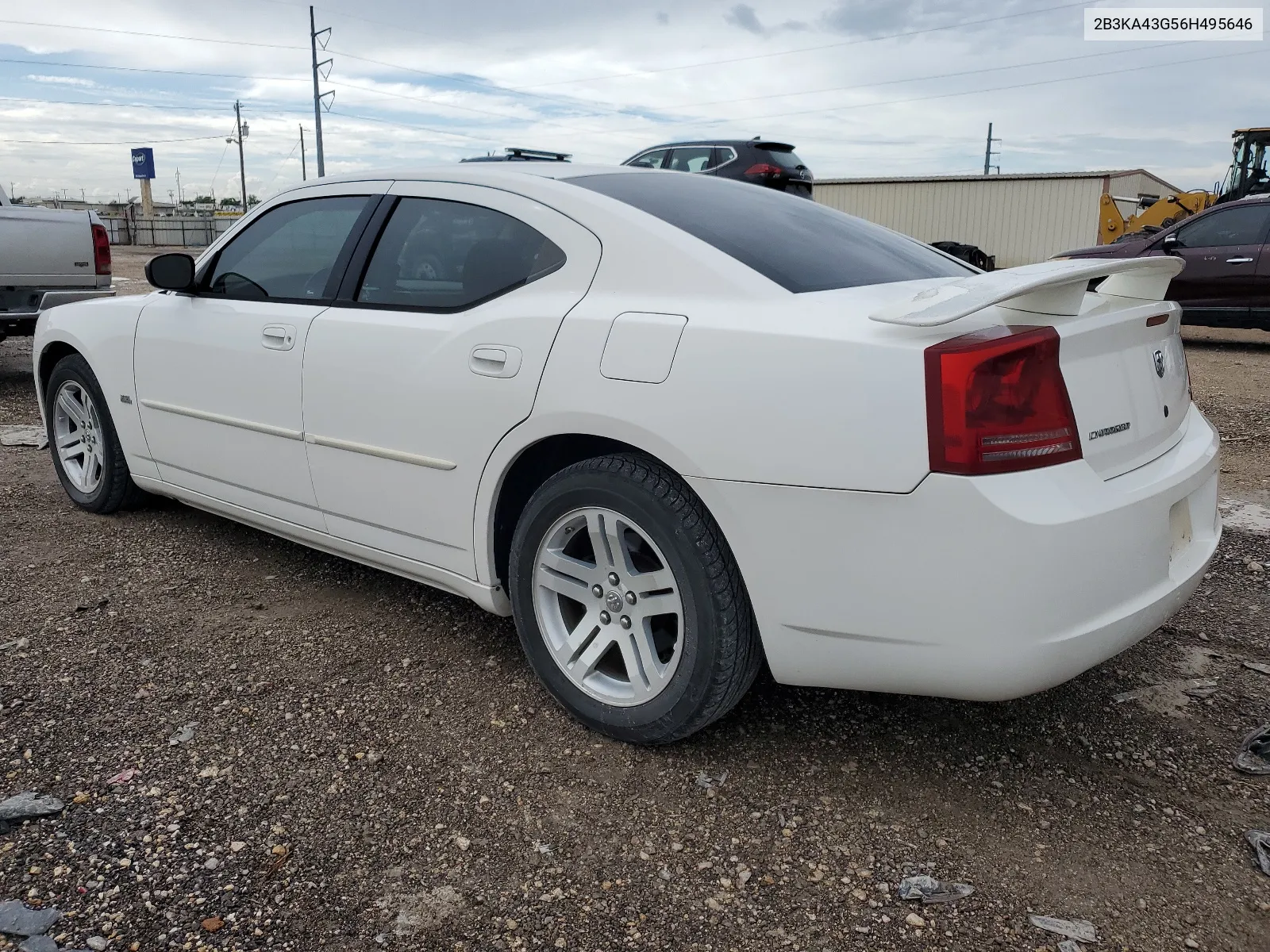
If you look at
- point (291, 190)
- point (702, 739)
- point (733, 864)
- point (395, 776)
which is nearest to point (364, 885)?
point (395, 776)

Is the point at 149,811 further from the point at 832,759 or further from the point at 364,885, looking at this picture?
the point at 832,759

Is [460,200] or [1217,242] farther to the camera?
[1217,242]

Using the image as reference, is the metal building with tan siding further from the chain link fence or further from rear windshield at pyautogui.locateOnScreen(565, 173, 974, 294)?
the chain link fence

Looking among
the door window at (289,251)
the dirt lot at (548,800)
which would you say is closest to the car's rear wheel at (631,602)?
the dirt lot at (548,800)

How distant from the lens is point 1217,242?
10586 millimetres

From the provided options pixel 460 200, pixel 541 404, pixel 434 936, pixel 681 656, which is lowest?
pixel 434 936

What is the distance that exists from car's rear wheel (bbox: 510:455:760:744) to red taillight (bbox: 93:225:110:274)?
732 centimetres

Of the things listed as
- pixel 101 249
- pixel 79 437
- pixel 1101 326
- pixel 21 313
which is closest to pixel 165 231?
pixel 101 249

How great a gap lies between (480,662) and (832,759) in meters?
1.18

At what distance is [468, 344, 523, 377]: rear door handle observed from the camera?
275 cm

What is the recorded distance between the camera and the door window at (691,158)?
15.2m

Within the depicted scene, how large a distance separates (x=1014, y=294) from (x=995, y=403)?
230mm

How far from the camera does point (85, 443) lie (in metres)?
4.77

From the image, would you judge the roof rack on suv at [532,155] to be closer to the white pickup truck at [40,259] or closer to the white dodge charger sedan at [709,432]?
the white dodge charger sedan at [709,432]
